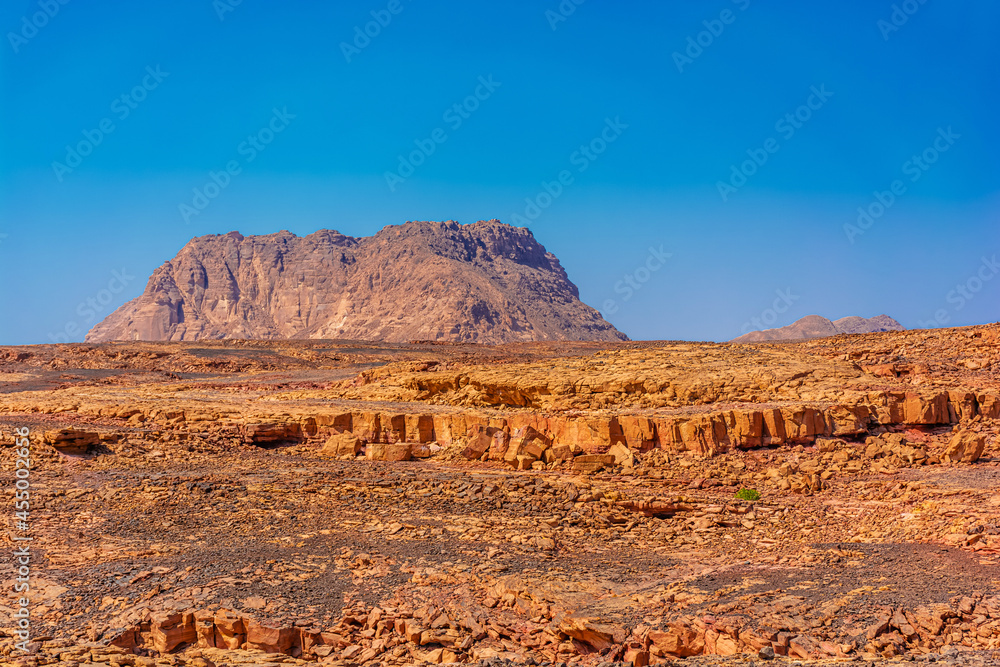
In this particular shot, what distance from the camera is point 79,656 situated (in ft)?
28.0

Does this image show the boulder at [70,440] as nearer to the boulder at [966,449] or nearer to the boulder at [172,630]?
the boulder at [172,630]

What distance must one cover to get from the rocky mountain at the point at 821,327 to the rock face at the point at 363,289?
75.1 feet

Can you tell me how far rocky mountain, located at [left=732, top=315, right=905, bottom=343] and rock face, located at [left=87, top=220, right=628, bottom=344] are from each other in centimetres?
2288

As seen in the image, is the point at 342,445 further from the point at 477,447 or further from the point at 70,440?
the point at 70,440

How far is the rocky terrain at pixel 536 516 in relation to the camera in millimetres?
9016

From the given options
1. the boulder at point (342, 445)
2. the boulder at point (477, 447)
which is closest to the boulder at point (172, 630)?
the boulder at point (477, 447)

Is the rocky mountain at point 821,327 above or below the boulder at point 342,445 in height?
above

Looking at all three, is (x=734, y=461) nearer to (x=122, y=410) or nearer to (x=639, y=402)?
(x=639, y=402)

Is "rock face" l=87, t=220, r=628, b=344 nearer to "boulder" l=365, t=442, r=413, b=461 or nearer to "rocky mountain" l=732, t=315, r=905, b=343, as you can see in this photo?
"rocky mountain" l=732, t=315, r=905, b=343

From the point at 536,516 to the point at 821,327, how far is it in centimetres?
9942

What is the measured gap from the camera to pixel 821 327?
105m

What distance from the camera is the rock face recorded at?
360 ft

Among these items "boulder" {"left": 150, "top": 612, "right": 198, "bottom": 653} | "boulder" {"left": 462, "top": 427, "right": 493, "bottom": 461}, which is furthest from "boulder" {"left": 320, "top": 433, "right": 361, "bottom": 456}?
"boulder" {"left": 150, "top": 612, "right": 198, "bottom": 653}

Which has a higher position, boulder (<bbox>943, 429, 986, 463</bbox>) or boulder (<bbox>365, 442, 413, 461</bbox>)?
boulder (<bbox>365, 442, 413, 461</bbox>)
